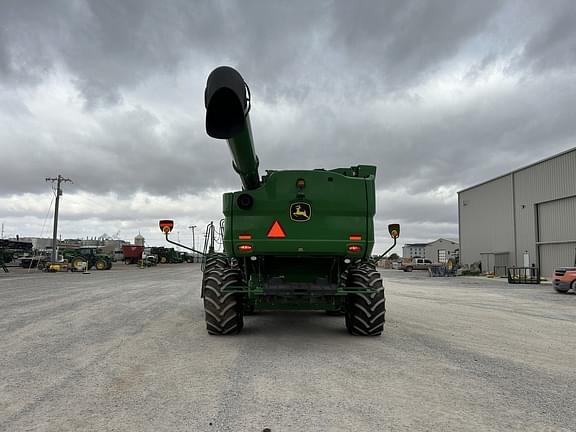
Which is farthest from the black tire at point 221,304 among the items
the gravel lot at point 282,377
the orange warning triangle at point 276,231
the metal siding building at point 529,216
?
the metal siding building at point 529,216

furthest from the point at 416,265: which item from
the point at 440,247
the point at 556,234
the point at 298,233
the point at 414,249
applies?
the point at 414,249

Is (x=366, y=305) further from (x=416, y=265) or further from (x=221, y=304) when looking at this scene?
(x=416, y=265)

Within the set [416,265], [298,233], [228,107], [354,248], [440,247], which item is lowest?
[416,265]

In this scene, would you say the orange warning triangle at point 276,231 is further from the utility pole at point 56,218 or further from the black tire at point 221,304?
the utility pole at point 56,218

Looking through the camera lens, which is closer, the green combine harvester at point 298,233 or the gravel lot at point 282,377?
the gravel lot at point 282,377

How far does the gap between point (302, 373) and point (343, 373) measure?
0.50 m

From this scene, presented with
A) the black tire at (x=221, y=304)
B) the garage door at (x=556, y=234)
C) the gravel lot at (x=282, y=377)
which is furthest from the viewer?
the garage door at (x=556, y=234)

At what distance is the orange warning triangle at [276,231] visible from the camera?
7.03 meters

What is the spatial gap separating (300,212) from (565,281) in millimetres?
18122

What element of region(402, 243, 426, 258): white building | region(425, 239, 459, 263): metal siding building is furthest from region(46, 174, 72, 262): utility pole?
region(402, 243, 426, 258): white building

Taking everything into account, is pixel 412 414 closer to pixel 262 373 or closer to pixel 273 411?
pixel 273 411

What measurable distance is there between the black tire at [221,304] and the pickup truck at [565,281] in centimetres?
1827

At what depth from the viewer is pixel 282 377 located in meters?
5.06

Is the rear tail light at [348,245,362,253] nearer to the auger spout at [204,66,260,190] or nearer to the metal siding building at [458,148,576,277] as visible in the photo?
the auger spout at [204,66,260,190]
